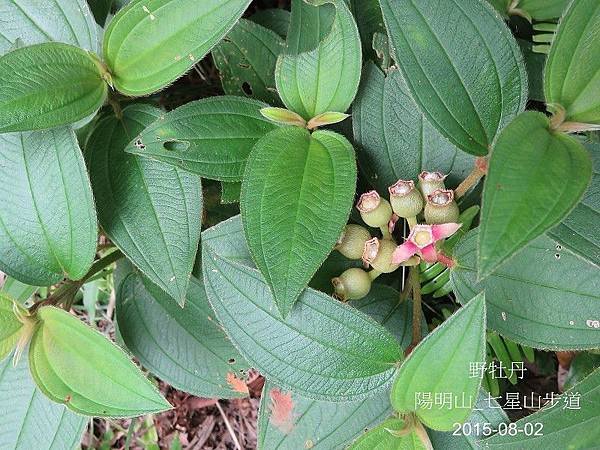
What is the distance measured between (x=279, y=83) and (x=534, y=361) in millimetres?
682

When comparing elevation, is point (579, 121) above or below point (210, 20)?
below

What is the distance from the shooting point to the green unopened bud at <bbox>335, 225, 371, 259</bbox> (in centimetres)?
80

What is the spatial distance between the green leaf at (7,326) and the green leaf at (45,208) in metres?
0.05

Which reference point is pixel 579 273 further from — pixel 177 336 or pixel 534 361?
pixel 177 336

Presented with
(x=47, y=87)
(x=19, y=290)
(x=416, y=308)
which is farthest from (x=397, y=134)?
(x=19, y=290)

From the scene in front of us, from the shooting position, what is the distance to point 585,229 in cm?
71

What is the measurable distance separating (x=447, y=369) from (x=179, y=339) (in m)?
0.47

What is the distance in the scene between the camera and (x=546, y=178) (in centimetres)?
59

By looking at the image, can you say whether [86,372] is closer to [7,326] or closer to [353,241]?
[7,326]

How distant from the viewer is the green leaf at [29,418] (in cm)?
92

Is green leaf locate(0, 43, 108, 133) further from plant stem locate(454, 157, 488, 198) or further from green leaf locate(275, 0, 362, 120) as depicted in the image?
plant stem locate(454, 157, 488, 198)

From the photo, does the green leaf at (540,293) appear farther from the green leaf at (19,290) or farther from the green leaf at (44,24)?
the green leaf at (19,290)

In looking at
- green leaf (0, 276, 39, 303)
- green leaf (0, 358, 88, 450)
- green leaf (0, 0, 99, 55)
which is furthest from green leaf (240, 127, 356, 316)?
green leaf (0, 276, 39, 303)

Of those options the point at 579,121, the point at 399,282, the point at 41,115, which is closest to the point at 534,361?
the point at 399,282
